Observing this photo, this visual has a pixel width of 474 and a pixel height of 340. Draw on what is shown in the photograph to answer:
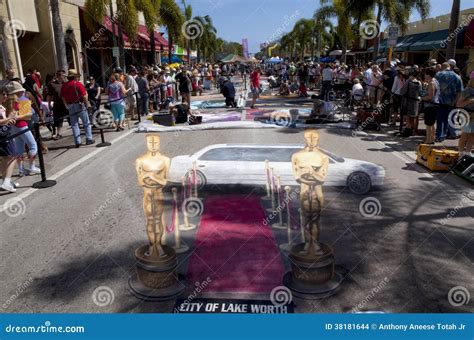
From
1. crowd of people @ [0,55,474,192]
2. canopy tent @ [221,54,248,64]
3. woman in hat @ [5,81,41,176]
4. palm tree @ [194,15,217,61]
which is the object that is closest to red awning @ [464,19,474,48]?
crowd of people @ [0,55,474,192]

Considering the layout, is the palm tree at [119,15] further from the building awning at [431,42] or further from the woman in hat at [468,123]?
the building awning at [431,42]

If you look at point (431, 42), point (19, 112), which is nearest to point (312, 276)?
point (19, 112)

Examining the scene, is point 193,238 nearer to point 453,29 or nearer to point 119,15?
point 453,29

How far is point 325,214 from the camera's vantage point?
6.51 metres

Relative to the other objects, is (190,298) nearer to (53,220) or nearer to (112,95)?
(53,220)

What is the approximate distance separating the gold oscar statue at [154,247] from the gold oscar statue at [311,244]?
4.12ft

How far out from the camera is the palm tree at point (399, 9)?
23.4 metres

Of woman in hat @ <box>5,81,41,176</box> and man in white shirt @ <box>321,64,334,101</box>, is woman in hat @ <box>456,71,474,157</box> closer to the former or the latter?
woman in hat @ <box>5,81,41,176</box>

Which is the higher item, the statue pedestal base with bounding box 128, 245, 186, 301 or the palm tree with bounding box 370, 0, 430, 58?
the palm tree with bounding box 370, 0, 430, 58

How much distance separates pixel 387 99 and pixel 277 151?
25.2 ft

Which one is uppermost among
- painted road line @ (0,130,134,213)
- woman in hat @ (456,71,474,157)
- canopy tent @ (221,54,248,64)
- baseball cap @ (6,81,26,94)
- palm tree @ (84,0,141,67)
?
palm tree @ (84,0,141,67)

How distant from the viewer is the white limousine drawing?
7.48 m

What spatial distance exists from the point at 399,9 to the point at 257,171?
67.6 ft

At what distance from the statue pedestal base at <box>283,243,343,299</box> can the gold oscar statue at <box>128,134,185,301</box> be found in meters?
1.22
